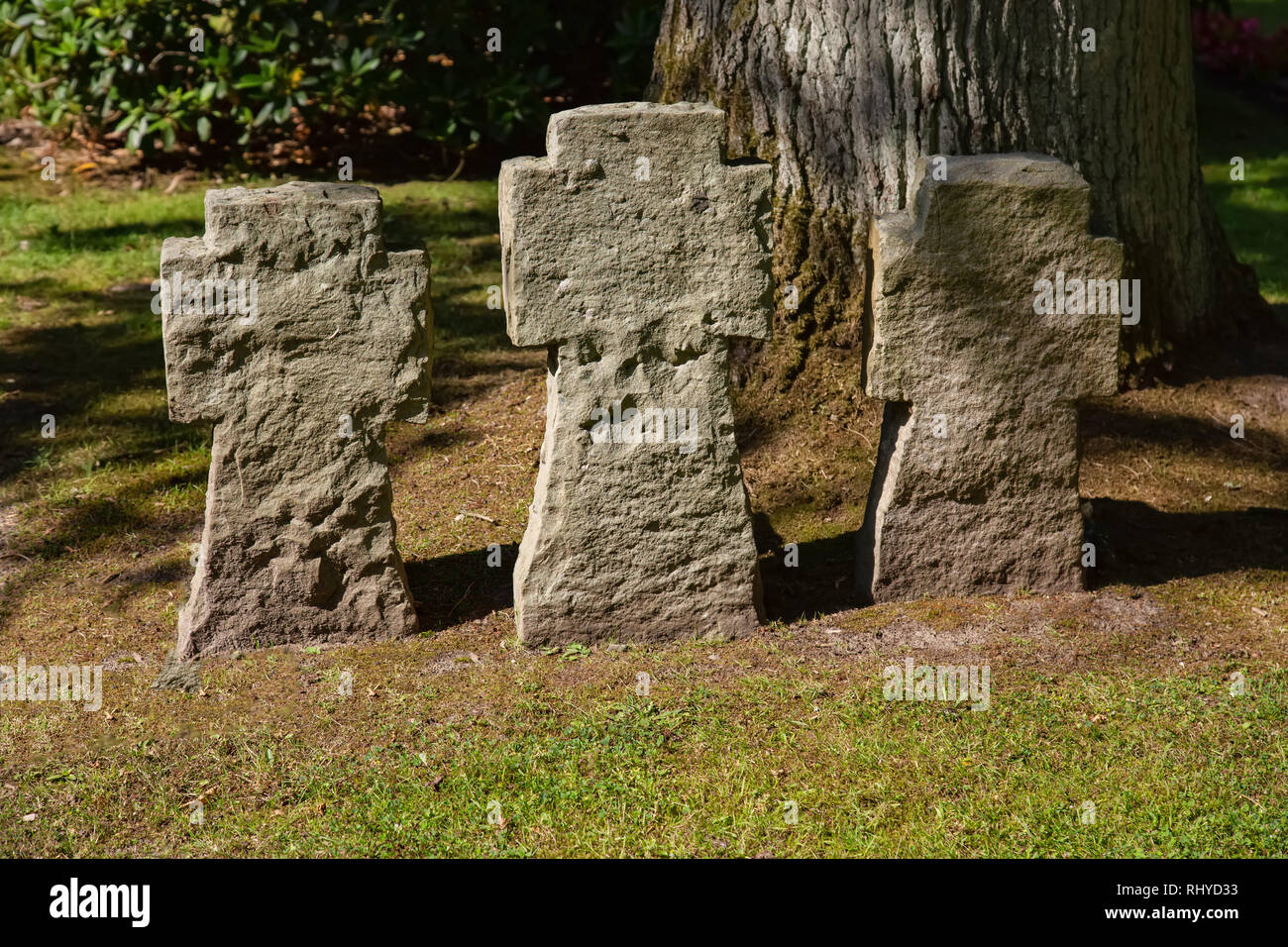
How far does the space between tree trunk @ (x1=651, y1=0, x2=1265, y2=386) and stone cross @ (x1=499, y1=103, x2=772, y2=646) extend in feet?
4.74

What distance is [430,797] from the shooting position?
3.84m

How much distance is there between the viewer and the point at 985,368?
4.50 metres

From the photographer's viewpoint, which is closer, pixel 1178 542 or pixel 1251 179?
pixel 1178 542

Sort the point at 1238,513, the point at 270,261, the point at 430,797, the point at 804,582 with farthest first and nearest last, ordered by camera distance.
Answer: the point at 1238,513
the point at 804,582
the point at 270,261
the point at 430,797

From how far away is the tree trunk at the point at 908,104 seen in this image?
5406 millimetres

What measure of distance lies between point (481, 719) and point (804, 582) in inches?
56.7

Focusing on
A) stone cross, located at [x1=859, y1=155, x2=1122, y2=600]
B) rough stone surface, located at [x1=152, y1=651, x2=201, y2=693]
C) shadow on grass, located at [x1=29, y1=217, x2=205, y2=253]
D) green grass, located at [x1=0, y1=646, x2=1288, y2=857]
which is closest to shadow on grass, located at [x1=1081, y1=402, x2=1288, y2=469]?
stone cross, located at [x1=859, y1=155, x2=1122, y2=600]

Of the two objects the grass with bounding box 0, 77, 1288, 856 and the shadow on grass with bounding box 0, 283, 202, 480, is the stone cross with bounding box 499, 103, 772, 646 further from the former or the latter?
the shadow on grass with bounding box 0, 283, 202, 480

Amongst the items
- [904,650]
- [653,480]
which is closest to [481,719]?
[653,480]

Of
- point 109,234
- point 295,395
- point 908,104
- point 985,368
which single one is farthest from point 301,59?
point 985,368

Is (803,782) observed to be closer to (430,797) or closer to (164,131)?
(430,797)

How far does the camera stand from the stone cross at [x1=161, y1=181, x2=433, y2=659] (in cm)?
413

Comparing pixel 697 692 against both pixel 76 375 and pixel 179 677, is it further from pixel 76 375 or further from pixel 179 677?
pixel 76 375

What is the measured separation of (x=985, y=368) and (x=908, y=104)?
150 cm
